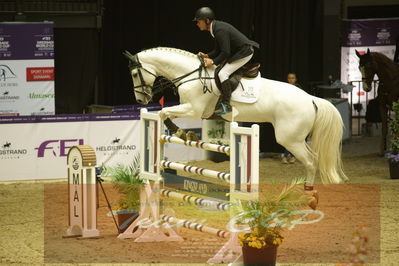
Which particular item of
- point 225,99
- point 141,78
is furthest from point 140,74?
point 225,99

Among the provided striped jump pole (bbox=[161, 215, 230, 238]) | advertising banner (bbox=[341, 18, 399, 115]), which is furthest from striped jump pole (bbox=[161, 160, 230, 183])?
advertising banner (bbox=[341, 18, 399, 115])

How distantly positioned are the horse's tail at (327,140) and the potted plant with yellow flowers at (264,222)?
3117mm

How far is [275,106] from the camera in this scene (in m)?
10.8

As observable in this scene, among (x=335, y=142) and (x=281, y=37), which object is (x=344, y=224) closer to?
(x=335, y=142)

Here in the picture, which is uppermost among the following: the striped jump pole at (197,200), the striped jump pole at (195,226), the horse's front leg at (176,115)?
the horse's front leg at (176,115)

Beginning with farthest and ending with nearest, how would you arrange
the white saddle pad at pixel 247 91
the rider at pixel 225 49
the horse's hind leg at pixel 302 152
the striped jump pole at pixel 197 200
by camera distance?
the horse's hind leg at pixel 302 152
the white saddle pad at pixel 247 91
the rider at pixel 225 49
the striped jump pole at pixel 197 200

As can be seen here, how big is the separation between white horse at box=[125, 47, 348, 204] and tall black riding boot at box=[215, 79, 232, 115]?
0.28 ft

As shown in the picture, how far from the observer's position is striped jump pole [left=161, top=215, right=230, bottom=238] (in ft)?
26.1

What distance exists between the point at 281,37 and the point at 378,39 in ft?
18.6

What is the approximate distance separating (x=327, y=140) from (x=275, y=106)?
2.64 ft

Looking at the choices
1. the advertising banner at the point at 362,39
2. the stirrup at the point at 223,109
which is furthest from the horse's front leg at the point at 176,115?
the advertising banner at the point at 362,39

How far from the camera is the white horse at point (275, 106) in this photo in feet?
33.1

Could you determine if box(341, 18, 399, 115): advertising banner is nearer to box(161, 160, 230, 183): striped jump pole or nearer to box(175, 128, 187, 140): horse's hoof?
box(175, 128, 187, 140): horse's hoof

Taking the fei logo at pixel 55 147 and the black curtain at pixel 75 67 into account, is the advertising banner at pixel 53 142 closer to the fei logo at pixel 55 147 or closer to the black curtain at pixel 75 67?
the fei logo at pixel 55 147
